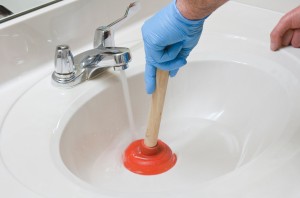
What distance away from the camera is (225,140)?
0.74 m

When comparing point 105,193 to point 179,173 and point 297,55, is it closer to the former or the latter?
point 179,173

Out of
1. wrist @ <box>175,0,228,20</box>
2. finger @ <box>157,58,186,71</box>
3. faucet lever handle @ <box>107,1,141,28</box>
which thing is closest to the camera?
wrist @ <box>175,0,228,20</box>

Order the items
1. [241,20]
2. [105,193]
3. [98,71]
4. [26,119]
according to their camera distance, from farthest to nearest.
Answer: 1. [241,20]
2. [98,71]
3. [26,119]
4. [105,193]

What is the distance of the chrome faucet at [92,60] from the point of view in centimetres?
63

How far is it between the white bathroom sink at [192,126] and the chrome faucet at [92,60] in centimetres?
2

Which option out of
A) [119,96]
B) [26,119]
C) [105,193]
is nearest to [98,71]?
[119,96]

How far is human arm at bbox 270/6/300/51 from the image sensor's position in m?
0.72

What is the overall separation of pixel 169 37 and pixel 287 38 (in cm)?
32

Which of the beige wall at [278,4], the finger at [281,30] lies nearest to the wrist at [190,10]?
the finger at [281,30]

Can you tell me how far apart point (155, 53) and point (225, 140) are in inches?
10.6

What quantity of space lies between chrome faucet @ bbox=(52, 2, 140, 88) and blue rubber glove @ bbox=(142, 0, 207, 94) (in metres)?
0.07

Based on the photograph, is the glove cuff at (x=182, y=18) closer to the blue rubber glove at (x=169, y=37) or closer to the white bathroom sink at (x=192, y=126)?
the blue rubber glove at (x=169, y=37)

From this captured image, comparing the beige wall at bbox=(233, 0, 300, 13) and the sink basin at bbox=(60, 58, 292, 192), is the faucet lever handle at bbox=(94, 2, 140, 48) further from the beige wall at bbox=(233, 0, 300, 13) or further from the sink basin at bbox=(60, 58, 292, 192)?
the beige wall at bbox=(233, 0, 300, 13)

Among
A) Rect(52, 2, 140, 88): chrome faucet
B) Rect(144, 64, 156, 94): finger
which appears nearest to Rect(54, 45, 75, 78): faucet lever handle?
Rect(52, 2, 140, 88): chrome faucet
